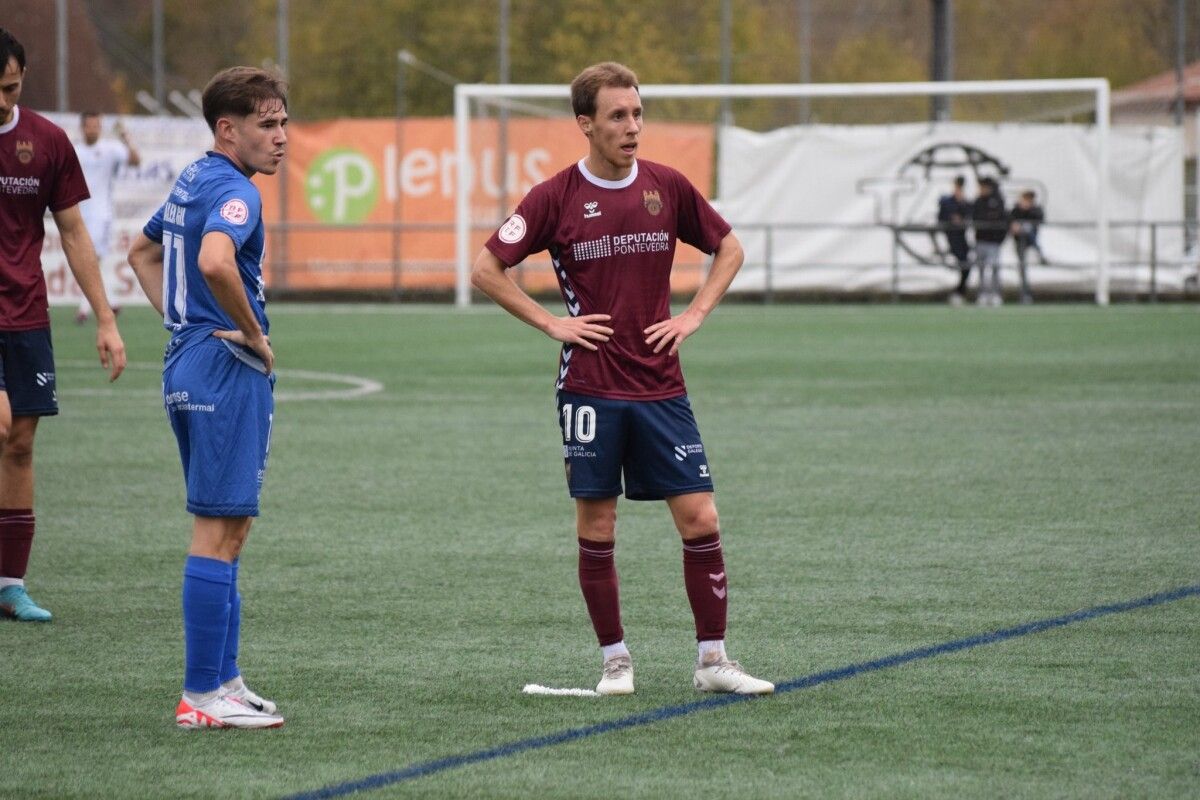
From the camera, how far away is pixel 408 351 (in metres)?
19.8

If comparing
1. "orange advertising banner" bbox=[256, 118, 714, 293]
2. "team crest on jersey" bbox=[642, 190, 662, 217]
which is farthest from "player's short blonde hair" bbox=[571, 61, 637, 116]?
"orange advertising banner" bbox=[256, 118, 714, 293]

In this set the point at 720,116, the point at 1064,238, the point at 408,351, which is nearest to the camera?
the point at 408,351

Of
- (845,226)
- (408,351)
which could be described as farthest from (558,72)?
(408,351)

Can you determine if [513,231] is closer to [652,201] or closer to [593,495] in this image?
[652,201]

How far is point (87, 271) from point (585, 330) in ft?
7.47

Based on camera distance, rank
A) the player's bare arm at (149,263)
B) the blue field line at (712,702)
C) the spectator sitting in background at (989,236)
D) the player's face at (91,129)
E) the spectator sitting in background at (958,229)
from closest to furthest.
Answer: the blue field line at (712,702) → the player's bare arm at (149,263) → the player's face at (91,129) → the spectator sitting in background at (989,236) → the spectator sitting in background at (958,229)

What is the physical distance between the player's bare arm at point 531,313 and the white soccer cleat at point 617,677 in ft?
3.25

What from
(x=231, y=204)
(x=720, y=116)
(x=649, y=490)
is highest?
(x=720, y=116)

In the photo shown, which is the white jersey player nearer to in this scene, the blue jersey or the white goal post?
the white goal post

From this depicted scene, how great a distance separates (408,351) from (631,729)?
48.6 ft

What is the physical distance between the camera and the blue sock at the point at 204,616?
207 inches

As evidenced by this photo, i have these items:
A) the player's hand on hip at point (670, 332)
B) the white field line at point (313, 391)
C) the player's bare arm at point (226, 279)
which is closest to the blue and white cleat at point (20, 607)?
the player's bare arm at point (226, 279)

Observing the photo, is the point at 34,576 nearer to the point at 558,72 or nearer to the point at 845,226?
the point at 845,226

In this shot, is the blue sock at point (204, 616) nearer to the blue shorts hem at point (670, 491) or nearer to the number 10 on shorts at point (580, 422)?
the number 10 on shorts at point (580, 422)
